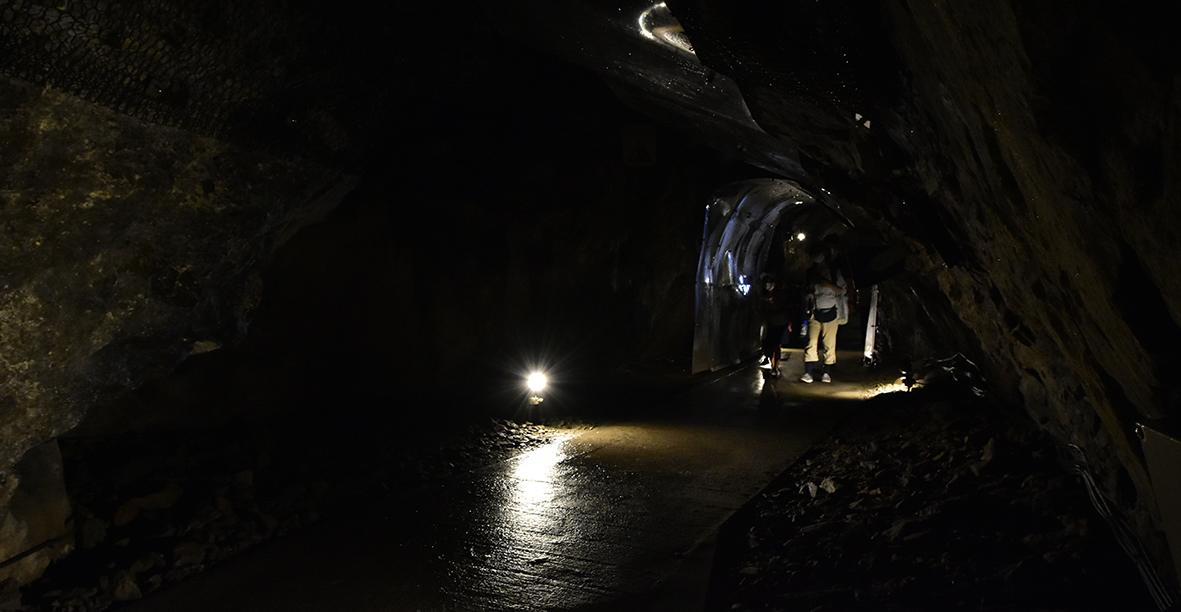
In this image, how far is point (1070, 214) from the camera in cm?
214

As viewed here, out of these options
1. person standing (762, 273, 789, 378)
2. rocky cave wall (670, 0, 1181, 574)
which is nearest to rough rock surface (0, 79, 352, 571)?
rocky cave wall (670, 0, 1181, 574)

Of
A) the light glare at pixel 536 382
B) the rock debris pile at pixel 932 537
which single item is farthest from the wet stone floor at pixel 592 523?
the light glare at pixel 536 382

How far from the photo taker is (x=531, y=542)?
4273mm

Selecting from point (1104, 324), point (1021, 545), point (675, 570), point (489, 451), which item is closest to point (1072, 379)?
point (1021, 545)

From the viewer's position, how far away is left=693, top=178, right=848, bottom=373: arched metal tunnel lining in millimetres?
12781

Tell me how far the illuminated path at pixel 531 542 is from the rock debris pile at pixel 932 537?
32cm

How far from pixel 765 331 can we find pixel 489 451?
6.60 meters

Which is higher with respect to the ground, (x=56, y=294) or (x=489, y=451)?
(x=56, y=294)

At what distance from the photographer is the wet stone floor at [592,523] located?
136 inches

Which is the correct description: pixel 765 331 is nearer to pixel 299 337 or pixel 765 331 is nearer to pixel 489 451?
pixel 489 451

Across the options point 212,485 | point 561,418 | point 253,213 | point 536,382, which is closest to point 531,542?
point 212,485

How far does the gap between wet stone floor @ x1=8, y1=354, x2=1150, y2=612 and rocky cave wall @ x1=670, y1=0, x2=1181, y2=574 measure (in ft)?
1.64

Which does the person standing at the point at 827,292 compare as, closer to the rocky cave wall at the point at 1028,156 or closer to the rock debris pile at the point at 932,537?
the rocky cave wall at the point at 1028,156

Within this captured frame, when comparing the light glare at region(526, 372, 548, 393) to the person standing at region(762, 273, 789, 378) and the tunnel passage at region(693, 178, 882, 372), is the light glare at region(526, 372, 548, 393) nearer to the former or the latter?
the tunnel passage at region(693, 178, 882, 372)
